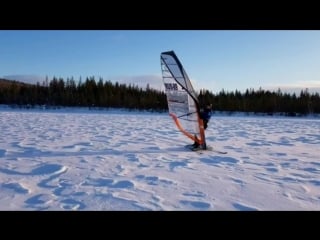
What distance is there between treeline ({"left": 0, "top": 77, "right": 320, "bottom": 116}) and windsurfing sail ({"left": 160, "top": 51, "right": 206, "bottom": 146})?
60.5 ft

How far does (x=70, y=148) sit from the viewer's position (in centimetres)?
590

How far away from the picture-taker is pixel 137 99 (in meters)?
31.2

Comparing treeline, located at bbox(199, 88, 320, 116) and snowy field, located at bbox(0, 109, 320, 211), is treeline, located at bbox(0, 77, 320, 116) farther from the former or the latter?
snowy field, located at bbox(0, 109, 320, 211)

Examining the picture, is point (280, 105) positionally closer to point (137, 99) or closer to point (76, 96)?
point (137, 99)

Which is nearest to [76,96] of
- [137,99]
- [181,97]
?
[137,99]

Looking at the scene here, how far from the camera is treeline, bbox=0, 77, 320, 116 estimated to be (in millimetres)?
27719

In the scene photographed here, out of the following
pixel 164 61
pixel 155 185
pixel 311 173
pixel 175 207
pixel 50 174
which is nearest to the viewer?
pixel 175 207

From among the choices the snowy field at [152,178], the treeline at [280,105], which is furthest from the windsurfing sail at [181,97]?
the treeline at [280,105]

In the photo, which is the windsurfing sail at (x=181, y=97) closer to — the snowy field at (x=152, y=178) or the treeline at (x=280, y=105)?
the snowy field at (x=152, y=178)

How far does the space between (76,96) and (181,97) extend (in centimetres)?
2724

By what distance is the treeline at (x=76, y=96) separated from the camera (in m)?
29.4
